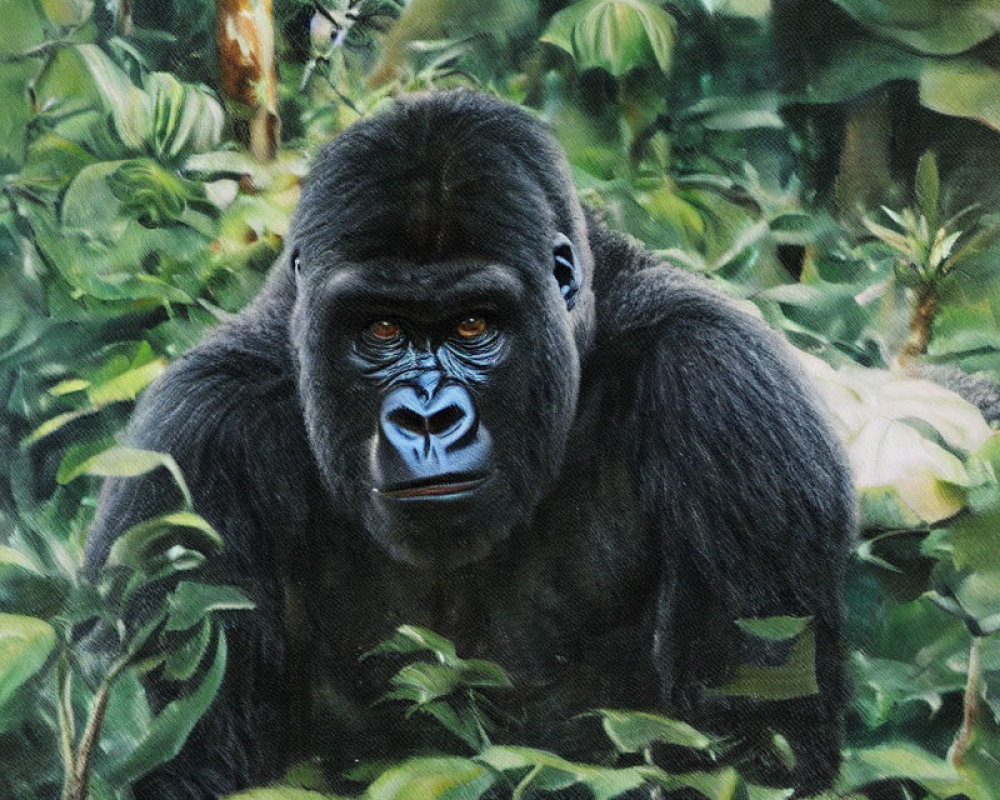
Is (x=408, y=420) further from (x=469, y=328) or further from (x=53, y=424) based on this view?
(x=53, y=424)

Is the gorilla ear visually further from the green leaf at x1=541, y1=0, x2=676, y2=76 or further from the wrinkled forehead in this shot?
the green leaf at x1=541, y1=0, x2=676, y2=76

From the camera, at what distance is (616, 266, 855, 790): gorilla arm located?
7.71ft

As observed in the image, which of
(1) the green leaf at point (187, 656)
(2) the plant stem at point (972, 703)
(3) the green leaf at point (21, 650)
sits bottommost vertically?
(2) the plant stem at point (972, 703)

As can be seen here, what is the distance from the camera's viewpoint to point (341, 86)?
2.51m

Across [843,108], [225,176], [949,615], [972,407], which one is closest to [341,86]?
[225,176]

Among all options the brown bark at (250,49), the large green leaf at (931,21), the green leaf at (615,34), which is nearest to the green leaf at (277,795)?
the brown bark at (250,49)

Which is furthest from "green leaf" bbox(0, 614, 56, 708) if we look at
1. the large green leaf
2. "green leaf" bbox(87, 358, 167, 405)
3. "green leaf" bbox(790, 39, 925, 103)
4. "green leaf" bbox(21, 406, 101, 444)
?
the large green leaf

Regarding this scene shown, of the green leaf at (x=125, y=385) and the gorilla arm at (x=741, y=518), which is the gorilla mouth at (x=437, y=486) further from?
the green leaf at (x=125, y=385)

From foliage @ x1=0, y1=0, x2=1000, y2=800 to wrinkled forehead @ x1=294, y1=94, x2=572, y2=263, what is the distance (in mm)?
115

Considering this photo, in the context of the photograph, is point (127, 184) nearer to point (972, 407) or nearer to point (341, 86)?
point (341, 86)

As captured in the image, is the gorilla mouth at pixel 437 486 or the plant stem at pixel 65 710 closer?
the plant stem at pixel 65 710

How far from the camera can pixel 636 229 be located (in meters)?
2.58

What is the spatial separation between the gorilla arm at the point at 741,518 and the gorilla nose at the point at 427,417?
15.5 inches

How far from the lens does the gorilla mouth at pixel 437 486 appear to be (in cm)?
221
